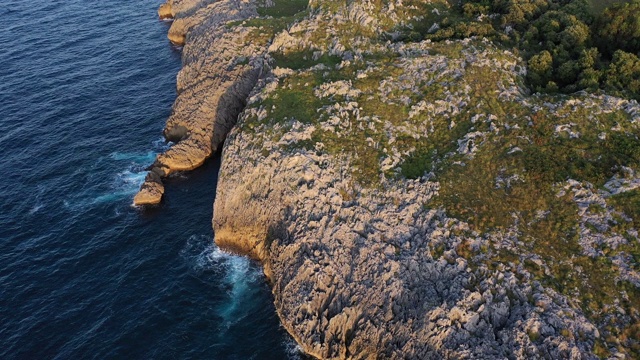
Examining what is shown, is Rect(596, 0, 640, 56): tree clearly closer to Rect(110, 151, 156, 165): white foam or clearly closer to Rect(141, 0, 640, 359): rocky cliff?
Rect(141, 0, 640, 359): rocky cliff

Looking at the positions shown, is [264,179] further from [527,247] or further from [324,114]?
[527,247]

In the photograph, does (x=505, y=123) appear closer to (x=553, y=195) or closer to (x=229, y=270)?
(x=553, y=195)

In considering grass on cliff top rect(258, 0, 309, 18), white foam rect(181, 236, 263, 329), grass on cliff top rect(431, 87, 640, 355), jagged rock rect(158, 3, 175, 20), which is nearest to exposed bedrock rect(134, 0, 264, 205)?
grass on cliff top rect(258, 0, 309, 18)

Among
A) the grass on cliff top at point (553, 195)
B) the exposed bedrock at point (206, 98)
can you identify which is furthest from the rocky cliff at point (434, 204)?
the exposed bedrock at point (206, 98)

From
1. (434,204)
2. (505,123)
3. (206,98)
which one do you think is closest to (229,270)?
(434,204)

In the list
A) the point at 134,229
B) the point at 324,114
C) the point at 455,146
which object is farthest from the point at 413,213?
the point at 134,229
